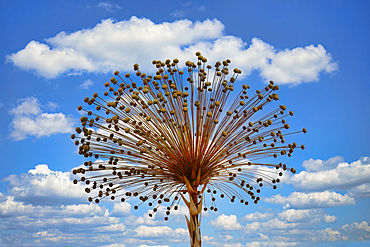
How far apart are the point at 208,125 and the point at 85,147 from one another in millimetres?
1853

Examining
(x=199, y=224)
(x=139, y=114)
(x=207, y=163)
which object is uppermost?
(x=139, y=114)

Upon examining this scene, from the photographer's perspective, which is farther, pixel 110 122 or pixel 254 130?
pixel 254 130

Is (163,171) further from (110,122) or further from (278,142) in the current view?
(278,142)

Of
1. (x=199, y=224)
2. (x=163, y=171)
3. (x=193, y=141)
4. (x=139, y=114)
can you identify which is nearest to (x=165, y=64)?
(x=139, y=114)

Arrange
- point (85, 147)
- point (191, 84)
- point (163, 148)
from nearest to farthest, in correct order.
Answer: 1. point (85, 147)
2. point (163, 148)
3. point (191, 84)

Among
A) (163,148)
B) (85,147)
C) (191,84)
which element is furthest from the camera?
(191,84)

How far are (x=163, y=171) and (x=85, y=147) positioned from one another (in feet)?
4.10

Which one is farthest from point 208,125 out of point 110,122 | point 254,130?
point 110,122

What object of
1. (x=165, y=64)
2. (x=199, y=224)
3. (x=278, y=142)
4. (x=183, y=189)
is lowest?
(x=199, y=224)

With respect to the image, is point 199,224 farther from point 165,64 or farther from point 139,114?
point 165,64

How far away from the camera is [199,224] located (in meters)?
4.30

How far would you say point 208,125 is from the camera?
4461 millimetres

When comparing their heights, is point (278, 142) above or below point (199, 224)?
above

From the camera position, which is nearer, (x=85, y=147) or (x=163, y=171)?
(x=85, y=147)
